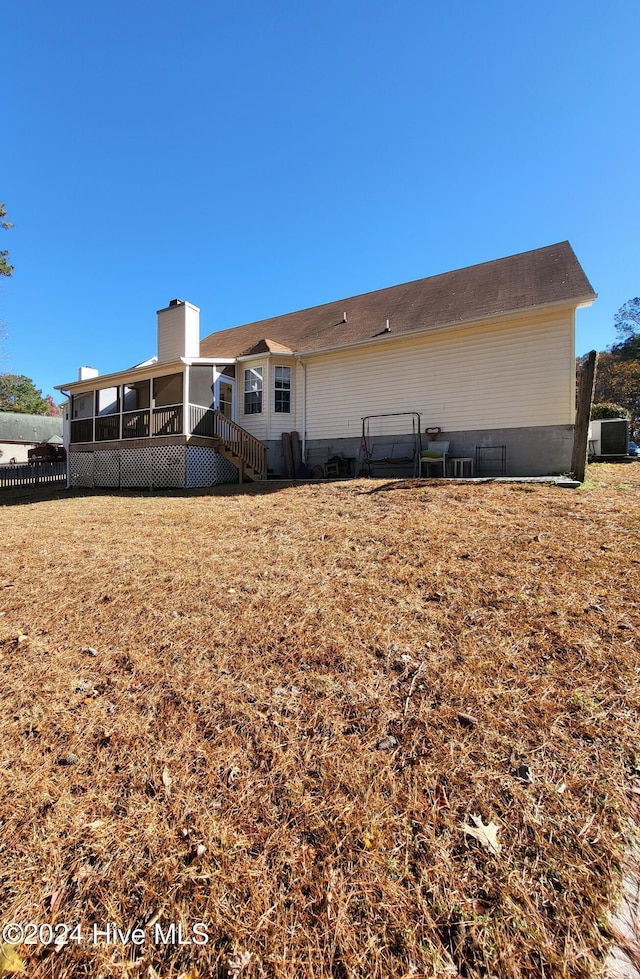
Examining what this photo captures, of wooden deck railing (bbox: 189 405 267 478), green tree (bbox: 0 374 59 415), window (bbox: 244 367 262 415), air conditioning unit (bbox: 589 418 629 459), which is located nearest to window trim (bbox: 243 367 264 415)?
window (bbox: 244 367 262 415)

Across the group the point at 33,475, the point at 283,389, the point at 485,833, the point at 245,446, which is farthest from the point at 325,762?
the point at 33,475

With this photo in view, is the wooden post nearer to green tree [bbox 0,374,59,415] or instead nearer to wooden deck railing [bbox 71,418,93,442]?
wooden deck railing [bbox 71,418,93,442]

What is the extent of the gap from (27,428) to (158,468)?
1365 inches

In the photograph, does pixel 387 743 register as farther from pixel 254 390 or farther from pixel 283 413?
pixel 254 390

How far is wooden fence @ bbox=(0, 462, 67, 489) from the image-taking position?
16828mm

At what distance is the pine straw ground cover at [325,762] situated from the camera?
1.24m

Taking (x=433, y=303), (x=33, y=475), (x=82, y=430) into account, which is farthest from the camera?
(x=33, y=475)

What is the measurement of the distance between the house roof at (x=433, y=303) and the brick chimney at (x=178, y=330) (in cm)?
90

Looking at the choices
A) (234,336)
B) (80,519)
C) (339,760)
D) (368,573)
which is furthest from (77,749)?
(234,336)

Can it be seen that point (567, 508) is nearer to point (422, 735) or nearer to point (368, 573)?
point (368, 573)

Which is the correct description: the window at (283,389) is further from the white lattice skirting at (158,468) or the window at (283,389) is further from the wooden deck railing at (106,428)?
the wooden deck railing at (106,428)

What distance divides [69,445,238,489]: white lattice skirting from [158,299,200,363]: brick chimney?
4.09 m

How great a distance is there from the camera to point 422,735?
6.47 feet

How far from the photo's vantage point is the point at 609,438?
12.4 meters
